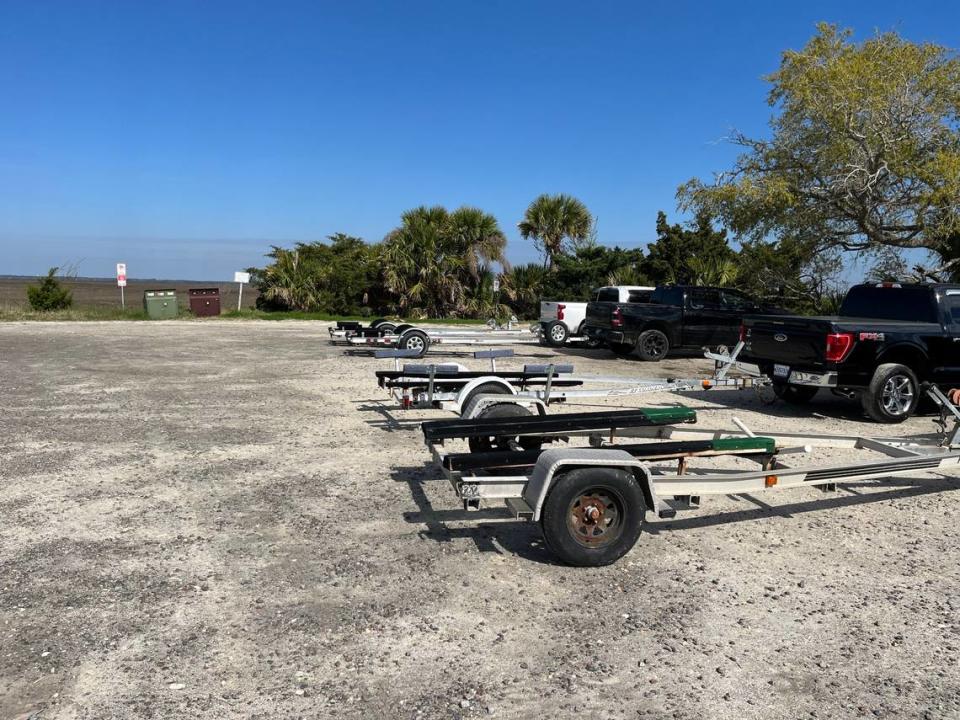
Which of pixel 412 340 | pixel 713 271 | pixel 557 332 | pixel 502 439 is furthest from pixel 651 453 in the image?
pixel 713 271

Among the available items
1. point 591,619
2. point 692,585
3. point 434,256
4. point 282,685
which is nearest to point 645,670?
point 591,619

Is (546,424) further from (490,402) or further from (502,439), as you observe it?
(490,402)

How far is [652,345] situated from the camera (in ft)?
53.9

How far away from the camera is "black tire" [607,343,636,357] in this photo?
16.9m

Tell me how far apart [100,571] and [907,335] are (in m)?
9.44

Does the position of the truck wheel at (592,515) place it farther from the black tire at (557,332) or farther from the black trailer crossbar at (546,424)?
the black tire at (557,332)

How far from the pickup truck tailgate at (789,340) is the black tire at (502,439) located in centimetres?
452

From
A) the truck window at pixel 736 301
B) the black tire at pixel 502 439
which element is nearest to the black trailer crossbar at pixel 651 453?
the black tire at pixel 502 439

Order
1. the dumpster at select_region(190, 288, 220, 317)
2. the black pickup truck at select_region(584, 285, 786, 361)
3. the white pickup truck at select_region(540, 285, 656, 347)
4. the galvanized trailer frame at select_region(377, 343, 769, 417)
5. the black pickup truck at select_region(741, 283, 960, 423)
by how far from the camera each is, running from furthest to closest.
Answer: the dumpster at select_region(190, 288, 220, 317)
the white pickup truck at select_region(540, 285, 656, 347)
the black pickup truck at select_region(584, 285, 786, 361)
the black pickup truck at select_region(741, 283, 960, 423)
the galvanized trailer frame at select_region(377, 343, 769, 417)

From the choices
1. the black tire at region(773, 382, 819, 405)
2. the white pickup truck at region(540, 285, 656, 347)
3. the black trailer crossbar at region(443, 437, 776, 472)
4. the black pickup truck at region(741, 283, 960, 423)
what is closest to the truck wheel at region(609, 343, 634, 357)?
the white pickup truck at region(540, 285, 656, 347)

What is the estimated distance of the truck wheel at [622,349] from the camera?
17.0 m

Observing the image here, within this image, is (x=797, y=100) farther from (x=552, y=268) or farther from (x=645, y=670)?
(x=645, y=670)

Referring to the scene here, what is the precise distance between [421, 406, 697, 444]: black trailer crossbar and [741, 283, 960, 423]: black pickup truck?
14.4ft

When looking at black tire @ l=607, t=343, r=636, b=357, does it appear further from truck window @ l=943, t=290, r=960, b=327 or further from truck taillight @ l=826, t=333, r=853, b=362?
truck taillight @ l=826, t=333, r=853, b=362
